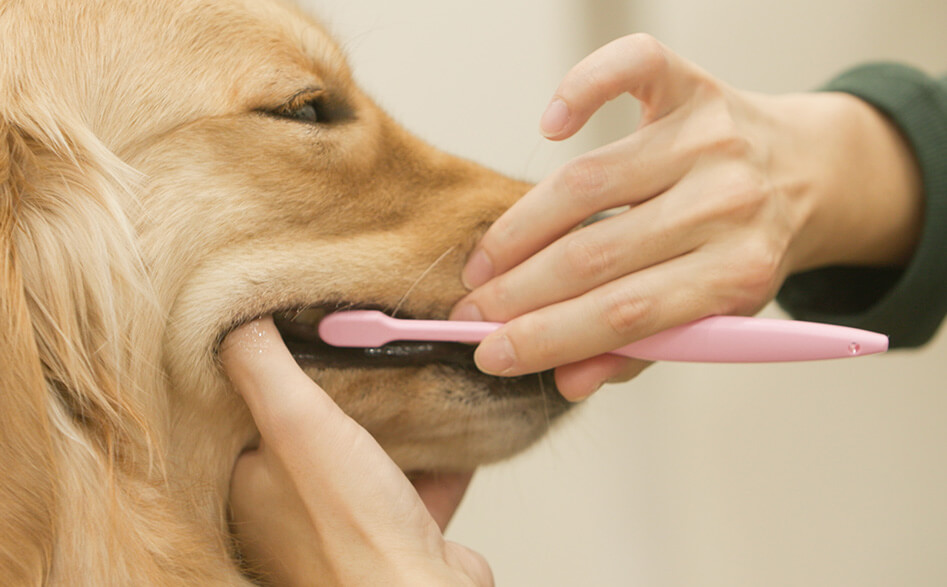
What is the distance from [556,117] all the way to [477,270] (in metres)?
0.17

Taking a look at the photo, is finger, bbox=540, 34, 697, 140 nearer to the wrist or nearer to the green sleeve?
the wrist

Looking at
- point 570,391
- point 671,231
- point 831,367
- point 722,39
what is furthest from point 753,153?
point 831,367

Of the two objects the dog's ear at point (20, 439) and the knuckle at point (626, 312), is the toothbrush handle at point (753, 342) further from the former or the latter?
the dog's ear at point (20, 439)

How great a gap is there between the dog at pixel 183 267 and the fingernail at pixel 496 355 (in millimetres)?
82

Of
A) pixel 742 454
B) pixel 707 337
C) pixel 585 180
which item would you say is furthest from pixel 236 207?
pixel 742 454

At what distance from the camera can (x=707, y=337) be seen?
59cm

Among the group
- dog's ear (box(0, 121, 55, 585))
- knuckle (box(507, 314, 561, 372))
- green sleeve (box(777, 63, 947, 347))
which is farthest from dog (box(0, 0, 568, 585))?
green sleeve (box(777, 63, 947, 347))

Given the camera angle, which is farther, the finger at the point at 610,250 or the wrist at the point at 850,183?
the wrist at the point at 850,183

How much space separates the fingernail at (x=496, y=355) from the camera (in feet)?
1.99

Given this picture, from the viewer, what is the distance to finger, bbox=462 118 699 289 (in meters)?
0.61

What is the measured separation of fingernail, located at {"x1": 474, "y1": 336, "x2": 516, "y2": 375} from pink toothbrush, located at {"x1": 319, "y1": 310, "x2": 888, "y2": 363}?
0.07ft

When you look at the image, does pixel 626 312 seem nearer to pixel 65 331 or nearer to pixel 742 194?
pixel 742 194

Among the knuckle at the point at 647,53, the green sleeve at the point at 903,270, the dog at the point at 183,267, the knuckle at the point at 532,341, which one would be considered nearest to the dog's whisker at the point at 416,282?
the dog at the point at 183,267

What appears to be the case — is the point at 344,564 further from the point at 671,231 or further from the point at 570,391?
the point at 671,231
